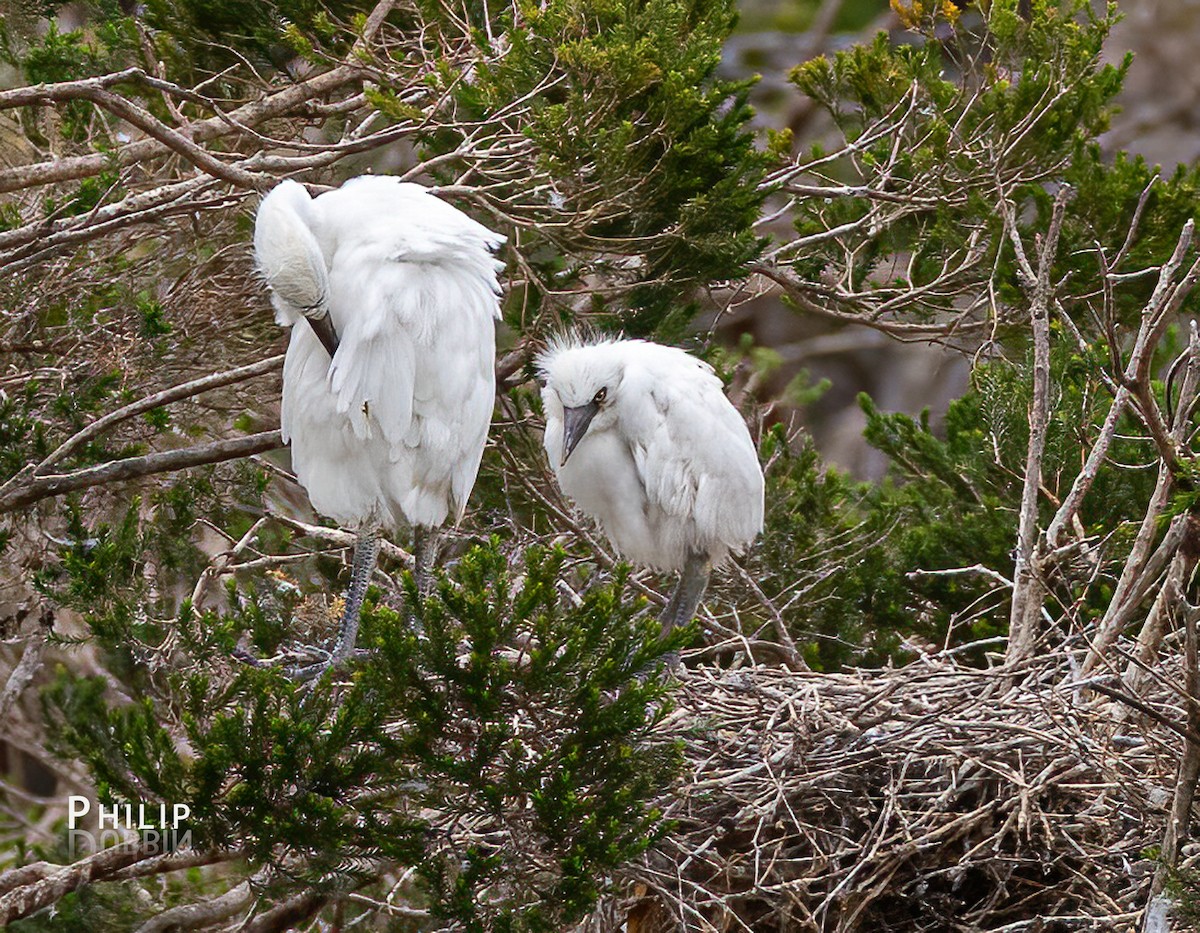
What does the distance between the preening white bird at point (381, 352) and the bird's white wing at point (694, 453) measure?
Answer: 0.52 metres

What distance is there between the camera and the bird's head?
5.12 metres

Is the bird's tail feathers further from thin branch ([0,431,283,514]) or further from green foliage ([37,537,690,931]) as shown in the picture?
green foliage ([37,537,690,931])

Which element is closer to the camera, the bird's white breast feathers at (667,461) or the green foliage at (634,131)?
the green foliage at (634,131)

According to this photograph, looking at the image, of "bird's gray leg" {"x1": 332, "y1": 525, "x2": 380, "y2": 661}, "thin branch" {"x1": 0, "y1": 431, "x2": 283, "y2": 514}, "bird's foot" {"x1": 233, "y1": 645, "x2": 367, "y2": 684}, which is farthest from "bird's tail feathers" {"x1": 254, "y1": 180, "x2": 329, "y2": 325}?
"bird's foot" {"x1": 233, "y1": 645, "x2": 367, "y2": 684}

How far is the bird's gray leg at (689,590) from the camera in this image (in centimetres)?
554

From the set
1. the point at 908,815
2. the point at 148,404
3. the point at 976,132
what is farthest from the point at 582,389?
the point at 976,132

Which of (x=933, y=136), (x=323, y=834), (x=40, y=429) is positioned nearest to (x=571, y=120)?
(x=933, y=136)

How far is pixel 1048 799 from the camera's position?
15.0 feet

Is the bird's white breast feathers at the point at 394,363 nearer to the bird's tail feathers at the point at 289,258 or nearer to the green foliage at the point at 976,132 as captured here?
the bird's tail feathers at the point at 289,258

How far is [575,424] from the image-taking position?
520 centimetres

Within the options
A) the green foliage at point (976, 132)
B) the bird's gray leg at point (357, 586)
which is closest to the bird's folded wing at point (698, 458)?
the bird's gray leg at point (357, 586)

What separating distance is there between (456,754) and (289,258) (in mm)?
1626

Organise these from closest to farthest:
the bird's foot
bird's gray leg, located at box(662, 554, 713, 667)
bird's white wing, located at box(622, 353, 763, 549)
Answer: the bird's foot < bird's white wing, located at box(622, 353, 763, 549) < bird's gray leg, located at box(662, 554, 713, 667)

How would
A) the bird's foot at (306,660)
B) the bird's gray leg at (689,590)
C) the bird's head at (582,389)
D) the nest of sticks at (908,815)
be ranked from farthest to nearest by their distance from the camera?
the bird's gray leg at (689,590) → the bird's head at (582,389) → the bird's foot at (306,660) → the nest of sticks at (908,815)
